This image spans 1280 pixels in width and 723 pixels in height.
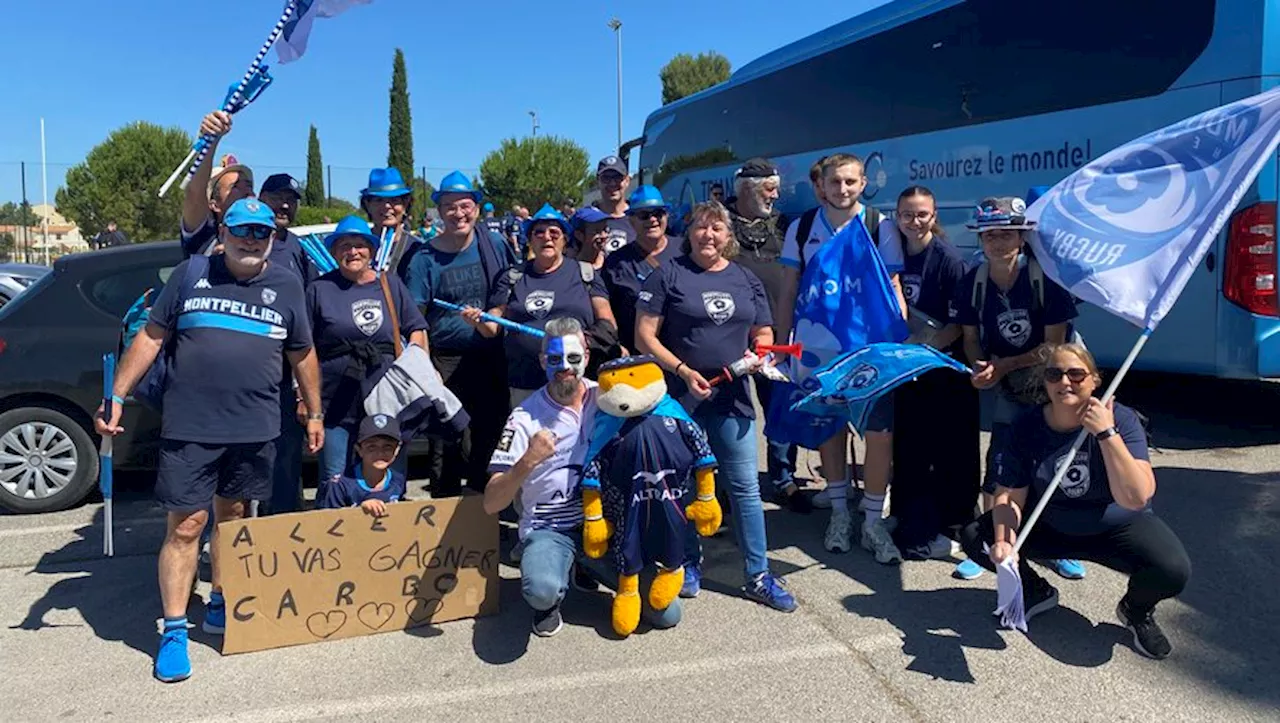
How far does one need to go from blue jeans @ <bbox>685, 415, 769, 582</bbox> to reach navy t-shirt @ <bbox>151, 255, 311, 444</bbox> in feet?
6.03

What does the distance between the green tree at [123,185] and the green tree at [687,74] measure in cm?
3839

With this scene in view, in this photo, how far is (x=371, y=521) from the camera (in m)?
3.70

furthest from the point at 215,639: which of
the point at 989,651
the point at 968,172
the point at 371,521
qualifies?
the point at 968,172

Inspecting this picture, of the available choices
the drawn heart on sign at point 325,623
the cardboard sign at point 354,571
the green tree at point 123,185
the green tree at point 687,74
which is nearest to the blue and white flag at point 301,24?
the cardboard sign at point 354,571

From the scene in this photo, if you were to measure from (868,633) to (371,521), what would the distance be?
2.06 meters

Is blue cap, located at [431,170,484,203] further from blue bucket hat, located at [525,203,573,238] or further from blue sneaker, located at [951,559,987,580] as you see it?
blue sneaker, located at [951,559,987,580]

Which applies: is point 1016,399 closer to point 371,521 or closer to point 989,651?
point 989,651

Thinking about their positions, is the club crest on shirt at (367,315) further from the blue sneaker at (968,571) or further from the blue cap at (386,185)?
the blue sneaker at (968,571)

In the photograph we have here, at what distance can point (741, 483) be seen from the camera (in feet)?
13.2

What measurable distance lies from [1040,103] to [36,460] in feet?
24.6

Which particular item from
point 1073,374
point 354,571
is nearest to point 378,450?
point 354,571

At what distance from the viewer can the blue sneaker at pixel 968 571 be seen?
4148mm

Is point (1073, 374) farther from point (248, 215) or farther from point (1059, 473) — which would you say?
point (248, 215)

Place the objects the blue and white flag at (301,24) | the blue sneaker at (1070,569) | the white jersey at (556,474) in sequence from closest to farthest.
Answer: the white jersey at (556,474), the blue sneaker at (1070,569), the blue and white flag at (301,24)
